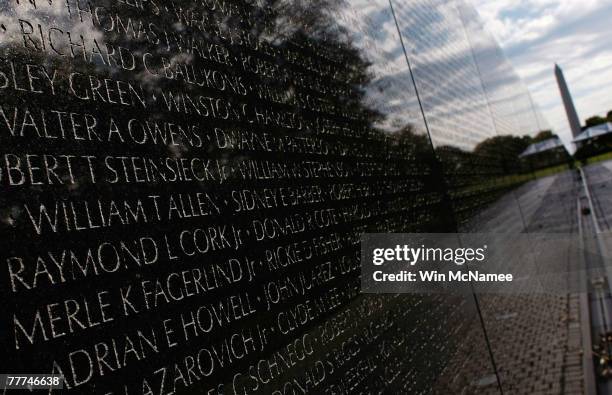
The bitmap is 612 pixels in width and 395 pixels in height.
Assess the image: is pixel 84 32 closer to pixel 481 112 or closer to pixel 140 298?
pixel 140 298

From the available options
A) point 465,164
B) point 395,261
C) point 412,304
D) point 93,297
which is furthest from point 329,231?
point 465,164

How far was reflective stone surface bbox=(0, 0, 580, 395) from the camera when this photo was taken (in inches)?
66.9

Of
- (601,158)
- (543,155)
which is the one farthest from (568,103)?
(543,155)

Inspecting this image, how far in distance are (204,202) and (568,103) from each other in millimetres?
86872

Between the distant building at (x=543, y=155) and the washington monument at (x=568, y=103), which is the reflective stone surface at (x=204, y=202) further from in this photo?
the washington monument at (x=568, y=103)

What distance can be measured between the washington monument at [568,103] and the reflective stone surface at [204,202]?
73.9 metres

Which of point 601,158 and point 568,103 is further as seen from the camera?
point 568,103

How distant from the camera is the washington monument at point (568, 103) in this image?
71.6 metres

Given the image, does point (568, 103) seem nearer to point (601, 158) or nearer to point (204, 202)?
point (601, 158)

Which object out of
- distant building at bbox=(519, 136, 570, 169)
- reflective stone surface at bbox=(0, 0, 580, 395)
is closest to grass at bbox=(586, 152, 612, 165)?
distant building at bbox=(519, 136, 570, 169)

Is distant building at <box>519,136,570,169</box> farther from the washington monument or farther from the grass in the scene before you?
the washington monument

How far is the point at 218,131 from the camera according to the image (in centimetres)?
259

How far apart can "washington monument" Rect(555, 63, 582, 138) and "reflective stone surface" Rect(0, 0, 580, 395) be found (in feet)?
242

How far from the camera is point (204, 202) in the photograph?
236 cm
